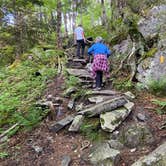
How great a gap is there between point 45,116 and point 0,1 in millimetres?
9298

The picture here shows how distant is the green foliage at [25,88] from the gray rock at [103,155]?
222 centimetres

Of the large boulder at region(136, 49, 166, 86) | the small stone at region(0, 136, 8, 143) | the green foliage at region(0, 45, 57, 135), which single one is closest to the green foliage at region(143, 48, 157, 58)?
the large boulder at region(136, 49, 166, 86)

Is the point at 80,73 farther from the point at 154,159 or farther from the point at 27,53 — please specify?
the point at 154,159

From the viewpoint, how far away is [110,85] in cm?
1015

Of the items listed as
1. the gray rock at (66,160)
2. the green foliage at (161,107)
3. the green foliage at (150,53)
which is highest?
the green foliage at (150,53)

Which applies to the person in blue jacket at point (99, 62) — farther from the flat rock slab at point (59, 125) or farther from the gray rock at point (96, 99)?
the flat rock slab at point (59, 125)

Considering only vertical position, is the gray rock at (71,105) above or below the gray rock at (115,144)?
above

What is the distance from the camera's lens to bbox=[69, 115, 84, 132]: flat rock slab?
7.33 meters

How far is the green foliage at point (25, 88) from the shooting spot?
8.34m

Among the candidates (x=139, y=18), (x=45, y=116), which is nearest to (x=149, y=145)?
(x=45, y=116)

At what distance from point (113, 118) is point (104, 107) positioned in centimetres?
49

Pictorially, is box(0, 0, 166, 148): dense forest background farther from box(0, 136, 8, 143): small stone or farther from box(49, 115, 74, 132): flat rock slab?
box(49, 115, 74, 132): flat rock slab

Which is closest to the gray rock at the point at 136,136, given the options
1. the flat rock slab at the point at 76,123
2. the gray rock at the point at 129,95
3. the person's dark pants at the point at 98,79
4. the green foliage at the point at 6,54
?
the flat rock slab at the point at 76,123

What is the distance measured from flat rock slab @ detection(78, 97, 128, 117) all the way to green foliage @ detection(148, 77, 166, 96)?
4.43ft
